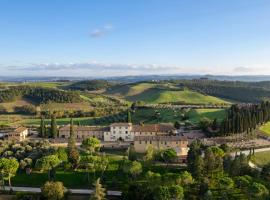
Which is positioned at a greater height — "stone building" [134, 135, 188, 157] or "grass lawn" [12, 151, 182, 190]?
"stone building" [134, 135, 188, 157]

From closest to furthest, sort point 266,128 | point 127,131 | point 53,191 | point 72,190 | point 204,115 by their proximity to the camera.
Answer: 1. point 53,191
2. point 72,190
3. point 127,131
4. point 266,128
5. point 204,115

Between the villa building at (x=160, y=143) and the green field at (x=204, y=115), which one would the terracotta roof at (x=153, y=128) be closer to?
the villa building at (x=160, y=143)

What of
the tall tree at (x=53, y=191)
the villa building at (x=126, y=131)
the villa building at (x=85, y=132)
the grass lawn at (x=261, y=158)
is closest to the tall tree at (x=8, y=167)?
the tall tree at (x=53, y=191)

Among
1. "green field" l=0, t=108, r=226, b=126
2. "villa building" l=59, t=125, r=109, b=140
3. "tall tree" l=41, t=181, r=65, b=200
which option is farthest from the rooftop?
"tall tree" l=41, t=181, r=65, b=200

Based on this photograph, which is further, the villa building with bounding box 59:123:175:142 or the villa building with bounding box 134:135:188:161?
the villa building with bounding box 59:123:175:142

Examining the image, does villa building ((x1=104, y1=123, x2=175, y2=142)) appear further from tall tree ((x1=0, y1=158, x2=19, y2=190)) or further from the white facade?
tall tree ((x1=0, y1=158, x2=19, y2=190))

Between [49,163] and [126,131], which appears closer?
[49,163]

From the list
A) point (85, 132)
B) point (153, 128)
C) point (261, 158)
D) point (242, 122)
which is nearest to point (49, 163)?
point (85, 132)

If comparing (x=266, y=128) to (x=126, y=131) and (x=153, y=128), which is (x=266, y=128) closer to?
(x=153, y=128)

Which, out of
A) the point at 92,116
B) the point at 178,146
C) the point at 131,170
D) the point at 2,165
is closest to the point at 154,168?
the point at 131,170
